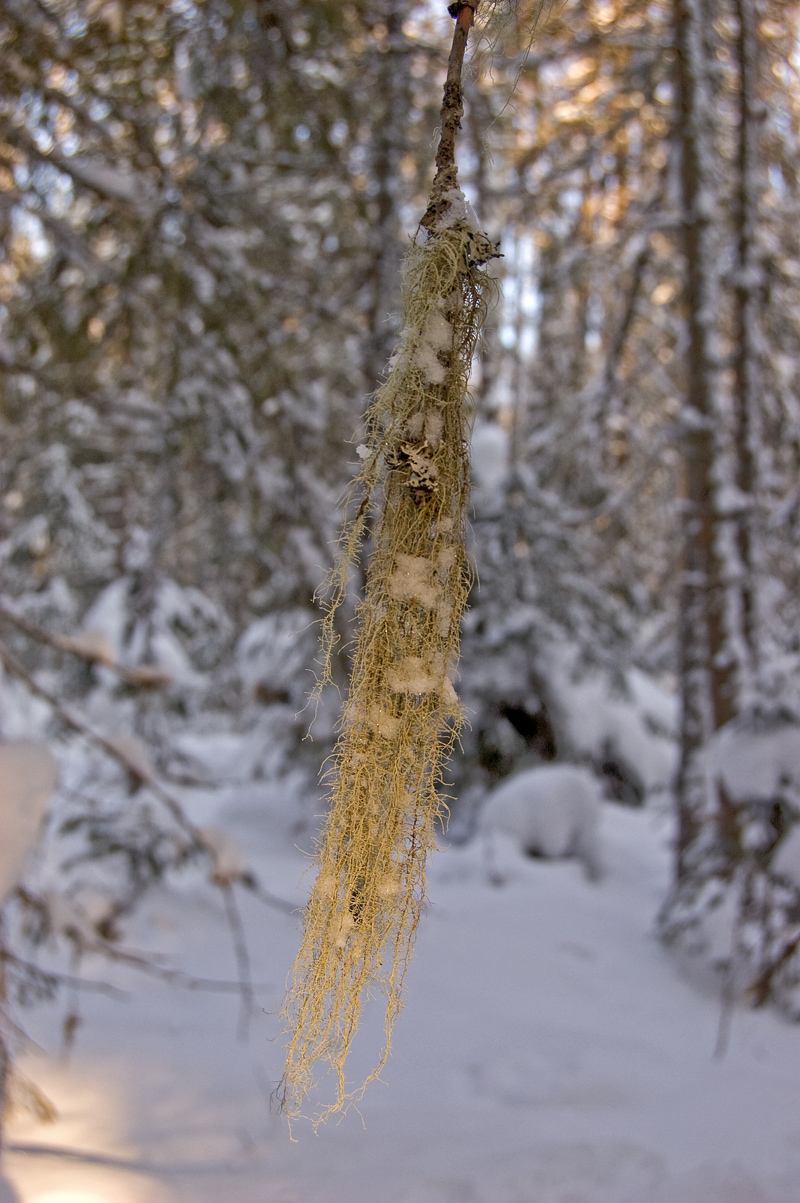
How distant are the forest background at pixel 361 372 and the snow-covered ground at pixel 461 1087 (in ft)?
1.55

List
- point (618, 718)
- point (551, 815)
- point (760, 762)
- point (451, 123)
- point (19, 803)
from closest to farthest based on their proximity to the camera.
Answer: point (451, 123) < point (19, 803) < point (760, 762) < point (551, 815) < point (618, 718)

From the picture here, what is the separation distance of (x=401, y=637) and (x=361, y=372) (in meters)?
4.83

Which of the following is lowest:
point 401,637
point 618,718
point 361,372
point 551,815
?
point 401,637

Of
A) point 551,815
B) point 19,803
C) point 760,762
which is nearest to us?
point 19,803

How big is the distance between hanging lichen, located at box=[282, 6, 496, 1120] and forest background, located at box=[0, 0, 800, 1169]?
0.33m

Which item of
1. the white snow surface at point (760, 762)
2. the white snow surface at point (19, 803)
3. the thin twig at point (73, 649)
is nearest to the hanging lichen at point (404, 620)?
the white snow surface at point (19, 803)

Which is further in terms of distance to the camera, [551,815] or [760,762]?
[551,815]

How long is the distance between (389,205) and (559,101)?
8.38ft

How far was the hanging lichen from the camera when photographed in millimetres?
830

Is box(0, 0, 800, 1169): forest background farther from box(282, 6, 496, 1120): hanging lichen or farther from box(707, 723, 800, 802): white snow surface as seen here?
box(282, 6, 496, 1120): hanging lichen

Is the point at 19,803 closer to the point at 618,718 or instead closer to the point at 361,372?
the point at 361,372

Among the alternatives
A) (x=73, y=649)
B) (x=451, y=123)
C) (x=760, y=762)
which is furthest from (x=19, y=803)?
(x=760, y=762)

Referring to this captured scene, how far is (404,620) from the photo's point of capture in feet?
2.80

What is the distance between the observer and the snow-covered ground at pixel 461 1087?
2.48 meters
